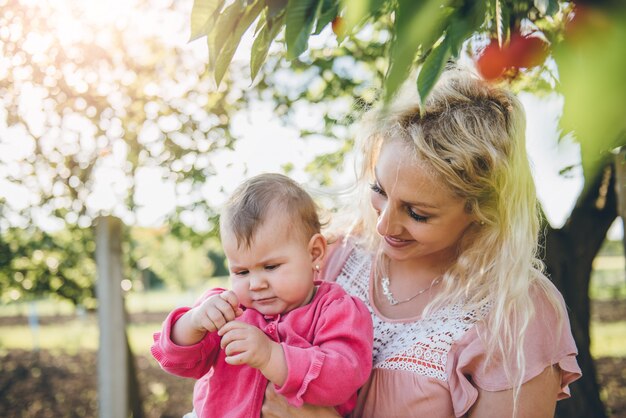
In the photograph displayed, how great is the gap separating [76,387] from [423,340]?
221 inches

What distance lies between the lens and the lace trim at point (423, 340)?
1.97 m

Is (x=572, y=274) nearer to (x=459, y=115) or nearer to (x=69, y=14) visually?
(x=459, y=115)

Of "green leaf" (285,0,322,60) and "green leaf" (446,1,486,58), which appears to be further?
"green leaf" (285,0,322,60)

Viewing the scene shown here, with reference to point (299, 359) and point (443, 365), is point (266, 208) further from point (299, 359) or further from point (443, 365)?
point (443, 365)

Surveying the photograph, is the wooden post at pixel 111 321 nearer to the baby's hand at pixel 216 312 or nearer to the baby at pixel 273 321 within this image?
the baby at pixel 273 321

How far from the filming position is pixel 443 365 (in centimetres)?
196

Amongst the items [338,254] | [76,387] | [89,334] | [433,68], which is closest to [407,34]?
[433,68]

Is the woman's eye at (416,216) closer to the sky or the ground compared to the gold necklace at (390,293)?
closer to the sky

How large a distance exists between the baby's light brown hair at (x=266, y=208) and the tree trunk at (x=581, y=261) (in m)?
2.35

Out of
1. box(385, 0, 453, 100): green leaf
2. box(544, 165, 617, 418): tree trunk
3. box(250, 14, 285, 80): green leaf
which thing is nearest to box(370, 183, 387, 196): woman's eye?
box(250, 14, 285, 80): green leaf

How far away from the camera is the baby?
5.69ft

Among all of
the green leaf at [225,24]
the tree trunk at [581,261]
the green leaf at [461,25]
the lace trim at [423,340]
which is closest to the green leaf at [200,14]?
the green leaf at [225,24]

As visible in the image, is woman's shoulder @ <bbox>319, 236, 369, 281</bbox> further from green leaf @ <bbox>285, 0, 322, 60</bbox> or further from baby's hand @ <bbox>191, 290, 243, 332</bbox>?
green leaf @ <bbox>285, 0, 322, 60</bbox>

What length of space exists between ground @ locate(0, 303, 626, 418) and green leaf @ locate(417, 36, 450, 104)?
5.37 meters
